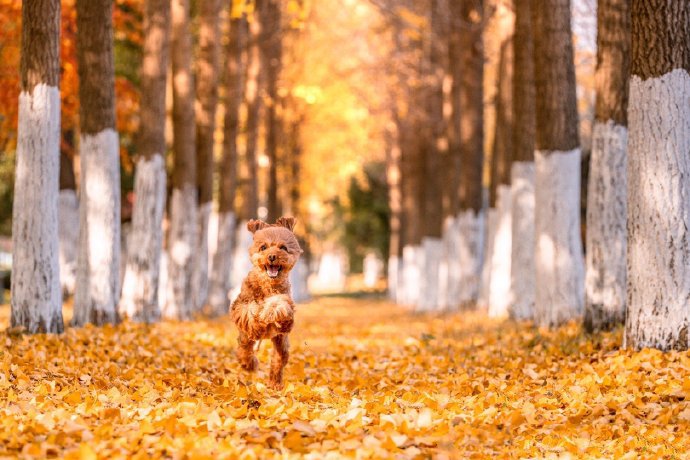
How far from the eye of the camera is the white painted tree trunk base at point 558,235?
48.0 feet

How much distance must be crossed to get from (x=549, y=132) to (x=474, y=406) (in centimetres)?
701

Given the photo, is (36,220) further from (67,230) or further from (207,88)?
(67,230)

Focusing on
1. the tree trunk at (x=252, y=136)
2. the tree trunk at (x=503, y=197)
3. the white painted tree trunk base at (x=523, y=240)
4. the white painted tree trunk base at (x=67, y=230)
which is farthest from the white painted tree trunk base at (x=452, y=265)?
the white painted tree trunk base at (x=67, y=230)

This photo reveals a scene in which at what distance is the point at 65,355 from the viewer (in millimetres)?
10586

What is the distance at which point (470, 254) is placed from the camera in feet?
82.6

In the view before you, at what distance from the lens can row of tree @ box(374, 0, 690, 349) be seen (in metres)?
10.1

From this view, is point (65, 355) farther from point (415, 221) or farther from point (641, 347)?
point (415, 221)

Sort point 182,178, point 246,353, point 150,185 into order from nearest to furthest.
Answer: point 246,353 → point 150,185 → point 182,178

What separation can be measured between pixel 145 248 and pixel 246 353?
758 cm

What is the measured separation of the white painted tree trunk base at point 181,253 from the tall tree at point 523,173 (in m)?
6.04

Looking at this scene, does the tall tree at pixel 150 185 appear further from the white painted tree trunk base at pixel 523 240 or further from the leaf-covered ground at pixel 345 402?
the white painted tree trunk base at pixel 523 240

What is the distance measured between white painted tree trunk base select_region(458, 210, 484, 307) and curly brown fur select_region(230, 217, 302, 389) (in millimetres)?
16200

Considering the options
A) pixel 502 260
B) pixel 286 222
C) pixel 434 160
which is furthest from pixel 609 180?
pixel 434 160

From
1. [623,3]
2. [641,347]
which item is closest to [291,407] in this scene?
[641,347]
